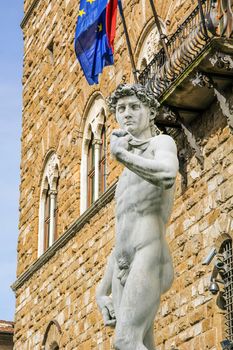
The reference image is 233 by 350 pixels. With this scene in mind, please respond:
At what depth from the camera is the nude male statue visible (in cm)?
628

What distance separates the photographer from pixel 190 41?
12.7 m

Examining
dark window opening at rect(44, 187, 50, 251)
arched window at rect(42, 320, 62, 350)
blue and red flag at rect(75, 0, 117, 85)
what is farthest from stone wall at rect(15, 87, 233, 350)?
dark window opening at rect(44, 187, 50, 251)

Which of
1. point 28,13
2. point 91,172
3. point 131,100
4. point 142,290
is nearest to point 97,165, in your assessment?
point 91,172

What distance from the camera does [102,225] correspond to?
17219mm

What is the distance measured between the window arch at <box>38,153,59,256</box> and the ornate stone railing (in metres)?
6.57

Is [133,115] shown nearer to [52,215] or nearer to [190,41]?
[190,41]

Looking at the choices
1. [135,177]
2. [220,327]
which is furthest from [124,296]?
[220,327]

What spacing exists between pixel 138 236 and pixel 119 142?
2.09 feet

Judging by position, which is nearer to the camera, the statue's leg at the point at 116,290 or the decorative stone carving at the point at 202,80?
the statue's leg at the point at 116,290

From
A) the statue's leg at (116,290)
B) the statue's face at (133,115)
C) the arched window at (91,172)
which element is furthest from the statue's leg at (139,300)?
the arched window at (91,172)

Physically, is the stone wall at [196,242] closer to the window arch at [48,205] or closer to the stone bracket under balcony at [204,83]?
the stone bracket under balcony at [204,83]

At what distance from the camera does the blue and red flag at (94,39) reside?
15.8 metres

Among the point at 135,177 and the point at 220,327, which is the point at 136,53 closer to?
the point at 220,327

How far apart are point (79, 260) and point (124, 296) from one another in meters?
11.9
